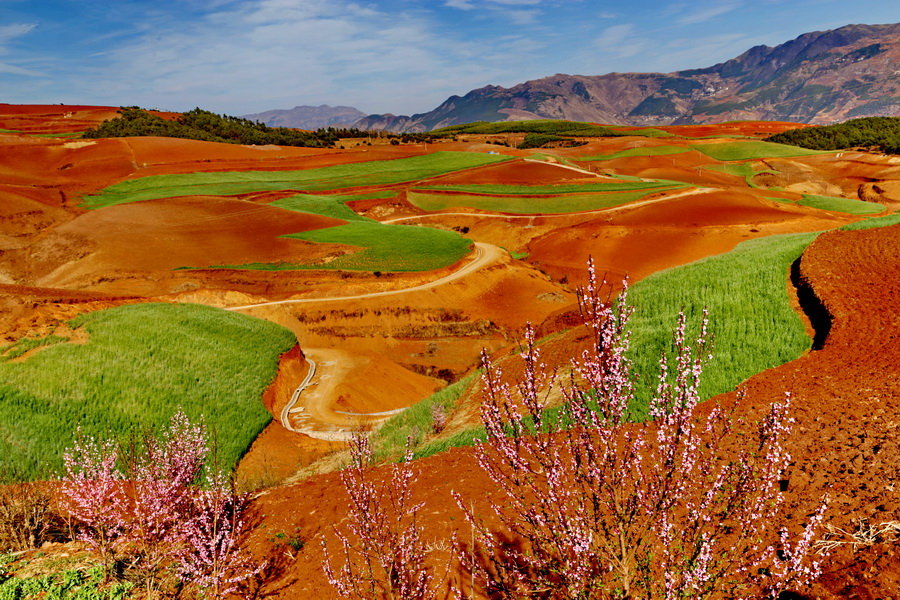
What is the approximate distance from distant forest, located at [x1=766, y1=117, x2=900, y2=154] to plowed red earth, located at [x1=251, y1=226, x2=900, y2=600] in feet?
305

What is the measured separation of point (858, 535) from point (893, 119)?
123 metres

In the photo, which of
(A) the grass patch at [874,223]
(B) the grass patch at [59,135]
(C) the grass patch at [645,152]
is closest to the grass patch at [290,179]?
(C) the grass patch at [645,152]

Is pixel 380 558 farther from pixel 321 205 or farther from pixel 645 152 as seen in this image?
pixel 645 152

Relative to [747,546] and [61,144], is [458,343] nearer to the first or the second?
[747,546]

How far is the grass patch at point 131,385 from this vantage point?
1273 cm

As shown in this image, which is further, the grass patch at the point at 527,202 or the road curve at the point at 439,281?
the grass patch at the point at 527,202

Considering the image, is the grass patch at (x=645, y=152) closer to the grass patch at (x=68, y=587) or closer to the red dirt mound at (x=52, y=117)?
the red dirt mound at (x=52, y=117)

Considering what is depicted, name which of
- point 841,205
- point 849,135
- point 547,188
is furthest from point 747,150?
point 547,188

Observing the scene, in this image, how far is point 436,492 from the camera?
298 inches

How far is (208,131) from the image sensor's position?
109375 millimetres

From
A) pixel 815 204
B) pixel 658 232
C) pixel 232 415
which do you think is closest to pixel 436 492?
pixel 232 415

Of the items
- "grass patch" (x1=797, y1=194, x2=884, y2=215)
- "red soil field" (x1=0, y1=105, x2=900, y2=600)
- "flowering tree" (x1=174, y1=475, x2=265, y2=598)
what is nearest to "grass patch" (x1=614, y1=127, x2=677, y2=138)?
"red soil field" (x1=0, y1=105, x2=900, y2=600)

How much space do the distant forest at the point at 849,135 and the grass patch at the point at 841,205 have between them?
38.5 meters

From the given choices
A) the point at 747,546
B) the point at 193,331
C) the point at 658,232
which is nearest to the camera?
the point at 747,546
